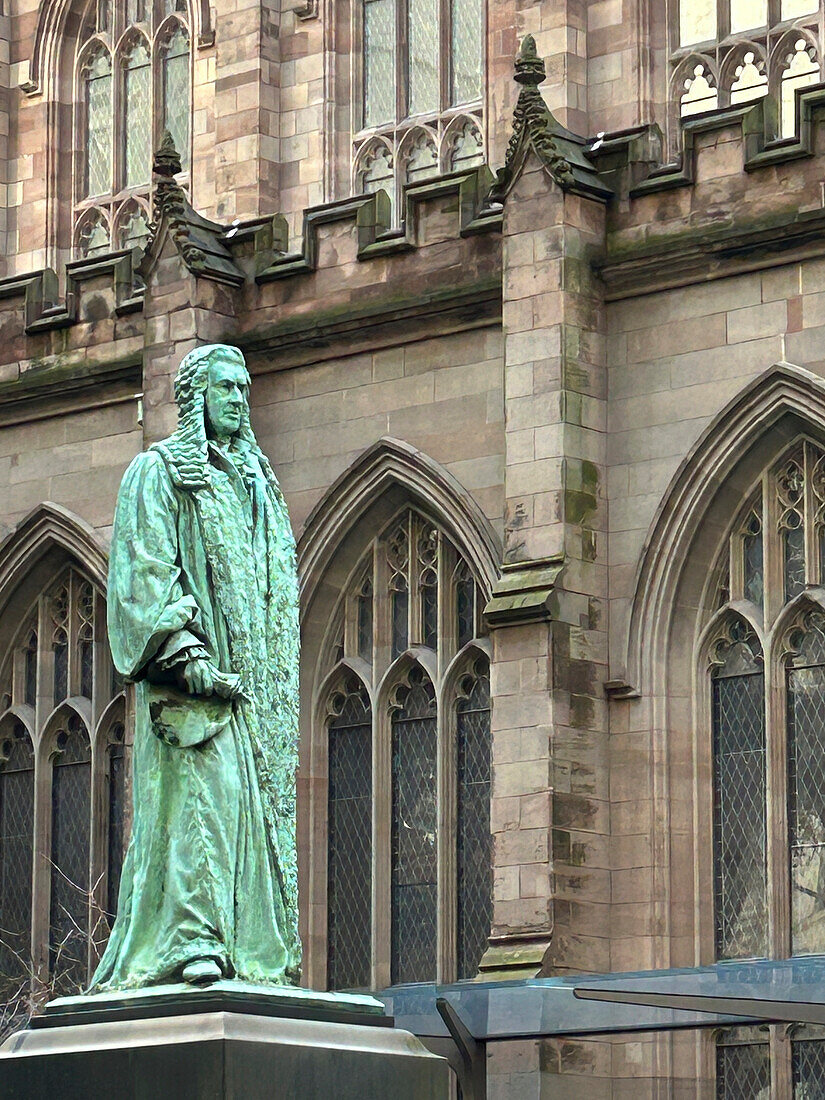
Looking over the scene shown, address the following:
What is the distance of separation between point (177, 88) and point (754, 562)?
9843 mm

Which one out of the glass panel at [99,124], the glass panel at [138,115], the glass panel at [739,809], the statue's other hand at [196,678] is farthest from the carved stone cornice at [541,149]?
the statue's other hand at [196,678]

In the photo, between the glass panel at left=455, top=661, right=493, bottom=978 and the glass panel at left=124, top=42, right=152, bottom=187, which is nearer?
the glass panel at left=455, top=661, right=493, bottom=978

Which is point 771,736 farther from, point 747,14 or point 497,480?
point 747,14

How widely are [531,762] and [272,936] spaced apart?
11.4 metres

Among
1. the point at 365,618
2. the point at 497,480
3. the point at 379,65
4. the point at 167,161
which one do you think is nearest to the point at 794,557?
the point at 497,480

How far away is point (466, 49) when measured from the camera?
25.7m

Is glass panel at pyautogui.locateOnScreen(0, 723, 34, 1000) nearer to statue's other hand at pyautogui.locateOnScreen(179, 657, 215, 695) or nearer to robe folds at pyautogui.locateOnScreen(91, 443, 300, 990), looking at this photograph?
robe folds at pyautogui.locateOnScreen(91, 443, 300, 990)

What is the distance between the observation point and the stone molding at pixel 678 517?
20141 millimetres

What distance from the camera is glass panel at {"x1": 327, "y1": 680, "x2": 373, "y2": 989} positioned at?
22.2 meters

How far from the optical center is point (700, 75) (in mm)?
24078

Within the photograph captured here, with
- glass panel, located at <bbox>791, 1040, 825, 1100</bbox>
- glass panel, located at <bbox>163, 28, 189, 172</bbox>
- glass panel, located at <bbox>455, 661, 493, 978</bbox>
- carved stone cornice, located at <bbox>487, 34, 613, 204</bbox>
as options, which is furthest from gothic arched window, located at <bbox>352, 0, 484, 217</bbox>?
glass panel, located at <bbox>791, 1040, 825, 1100</bbox>

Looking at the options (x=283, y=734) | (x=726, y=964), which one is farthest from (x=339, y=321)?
(x=283, y=734)

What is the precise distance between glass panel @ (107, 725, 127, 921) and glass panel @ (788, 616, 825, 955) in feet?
20.4

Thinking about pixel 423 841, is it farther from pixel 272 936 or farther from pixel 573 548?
pixel 272 936
